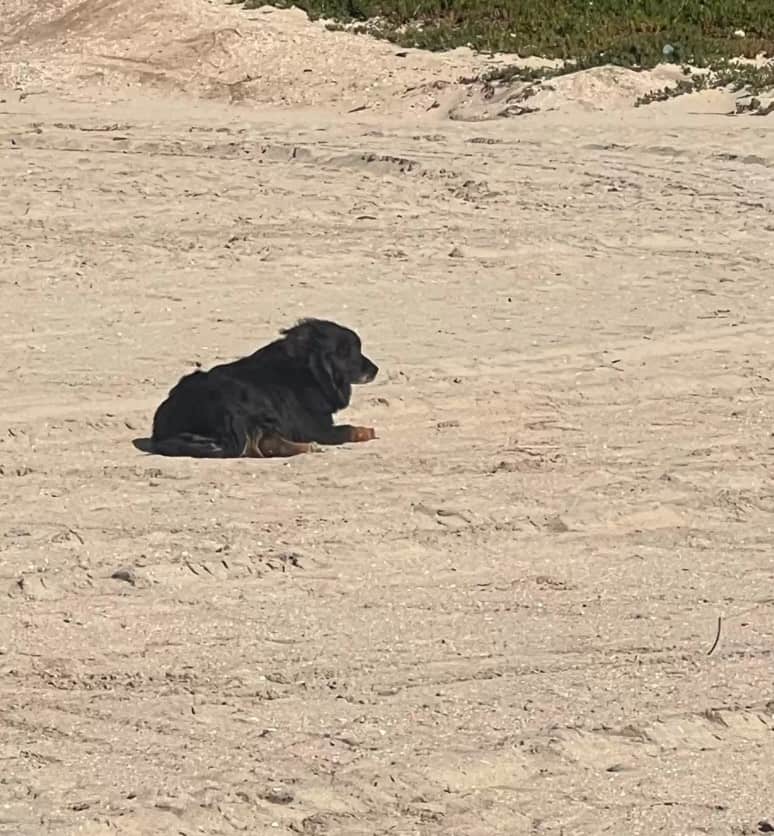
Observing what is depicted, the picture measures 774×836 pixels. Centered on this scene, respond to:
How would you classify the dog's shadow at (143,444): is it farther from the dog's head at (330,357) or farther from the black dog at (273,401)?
the dog's head at (330,357)

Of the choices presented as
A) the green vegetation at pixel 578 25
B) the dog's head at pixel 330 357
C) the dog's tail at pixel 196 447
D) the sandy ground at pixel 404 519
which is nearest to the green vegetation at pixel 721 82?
the green vegetation at pixel 578 25

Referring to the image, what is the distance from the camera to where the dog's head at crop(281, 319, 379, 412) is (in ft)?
25.7

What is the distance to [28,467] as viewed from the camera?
23.9 ft

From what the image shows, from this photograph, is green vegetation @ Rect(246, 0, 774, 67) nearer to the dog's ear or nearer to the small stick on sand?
the dog's ear

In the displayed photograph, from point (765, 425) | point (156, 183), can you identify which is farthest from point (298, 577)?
point (156, 183)

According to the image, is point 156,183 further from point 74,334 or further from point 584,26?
point 584,26

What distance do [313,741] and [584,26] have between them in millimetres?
15548

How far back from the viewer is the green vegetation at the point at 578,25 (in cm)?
1800

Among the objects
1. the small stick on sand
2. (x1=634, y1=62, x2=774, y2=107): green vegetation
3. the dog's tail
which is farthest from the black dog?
(x1=634, y1=62, x2=774, y2=107): green vegetation

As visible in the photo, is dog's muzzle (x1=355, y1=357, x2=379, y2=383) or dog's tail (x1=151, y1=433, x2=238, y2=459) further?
dog's muzzle (x1=355, y1=357, x2=379, y2=383)

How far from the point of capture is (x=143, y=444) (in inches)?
299

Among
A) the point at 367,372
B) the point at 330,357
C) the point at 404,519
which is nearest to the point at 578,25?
the point at 367,372

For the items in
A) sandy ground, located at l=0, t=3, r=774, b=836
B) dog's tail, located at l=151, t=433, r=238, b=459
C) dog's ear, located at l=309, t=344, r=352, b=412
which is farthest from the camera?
dog's ear, located at l=309, t=344, r=352, b=412

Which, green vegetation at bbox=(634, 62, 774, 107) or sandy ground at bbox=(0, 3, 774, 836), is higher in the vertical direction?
green vegetation at bbox=(634, 62, 774, 107)
